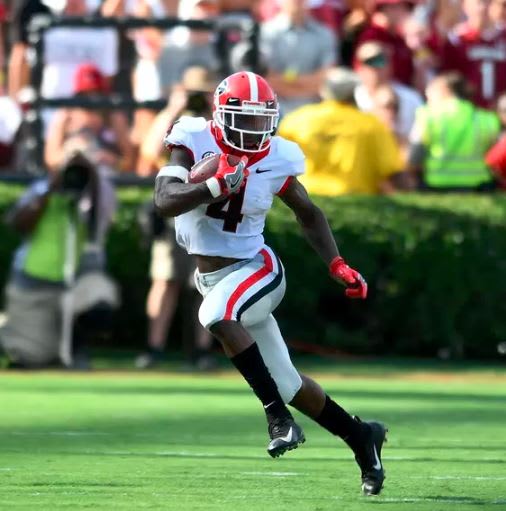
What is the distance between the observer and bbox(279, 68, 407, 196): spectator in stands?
13.8m

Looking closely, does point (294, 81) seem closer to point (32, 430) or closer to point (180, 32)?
point (180, 32)

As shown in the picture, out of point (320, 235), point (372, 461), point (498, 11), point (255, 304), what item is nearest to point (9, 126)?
point (498, 11)

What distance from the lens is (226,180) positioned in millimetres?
6730

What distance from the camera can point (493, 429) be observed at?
31.8 ft

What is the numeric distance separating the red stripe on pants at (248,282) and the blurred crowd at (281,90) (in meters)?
5.55

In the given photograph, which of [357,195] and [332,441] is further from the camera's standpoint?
[357,195]

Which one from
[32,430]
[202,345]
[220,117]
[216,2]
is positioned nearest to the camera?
[220,117]

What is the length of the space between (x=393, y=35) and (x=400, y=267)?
2.96 m

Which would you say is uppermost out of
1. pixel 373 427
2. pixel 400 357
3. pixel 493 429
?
pixel 373 427

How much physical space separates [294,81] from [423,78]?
60.5 inches

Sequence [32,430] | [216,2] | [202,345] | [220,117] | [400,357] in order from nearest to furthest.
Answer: [220,117], [32,430], [202,345], [400,357], [216,2]

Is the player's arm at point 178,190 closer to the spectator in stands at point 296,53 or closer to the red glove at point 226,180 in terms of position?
the red glove at point 226,180

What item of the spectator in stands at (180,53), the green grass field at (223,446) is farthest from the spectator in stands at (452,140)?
the green grass field at (223,446)

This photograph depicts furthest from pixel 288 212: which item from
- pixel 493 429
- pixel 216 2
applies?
pixel 493 429
